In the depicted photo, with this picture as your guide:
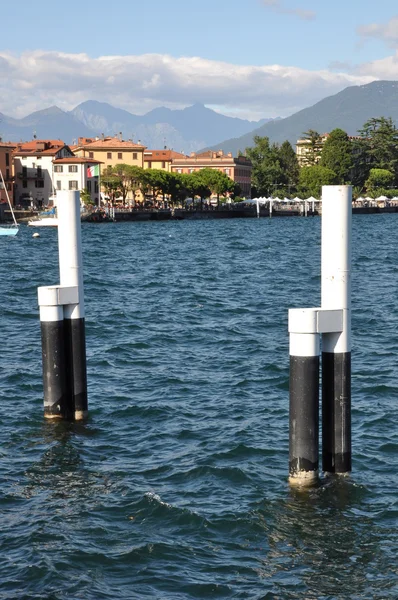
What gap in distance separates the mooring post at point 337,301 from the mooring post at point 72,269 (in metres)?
4.66

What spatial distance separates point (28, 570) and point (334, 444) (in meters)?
4.45

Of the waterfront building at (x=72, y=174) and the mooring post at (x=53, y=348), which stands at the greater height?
the waterfront building at (x=72, y=174)

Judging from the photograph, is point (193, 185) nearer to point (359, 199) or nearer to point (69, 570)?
point (359, 199)

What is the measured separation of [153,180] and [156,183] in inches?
40.3

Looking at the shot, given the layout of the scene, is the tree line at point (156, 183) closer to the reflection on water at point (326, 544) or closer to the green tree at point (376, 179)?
the green tree at point (376, 179)

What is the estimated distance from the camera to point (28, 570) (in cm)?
1189

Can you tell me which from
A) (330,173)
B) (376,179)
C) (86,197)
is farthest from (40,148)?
(376,179)

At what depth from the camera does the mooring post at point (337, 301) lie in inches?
512

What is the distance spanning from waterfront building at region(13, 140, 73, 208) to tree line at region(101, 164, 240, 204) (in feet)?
26.3

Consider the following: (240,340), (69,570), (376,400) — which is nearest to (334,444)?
(69,570)

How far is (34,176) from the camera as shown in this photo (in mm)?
148000

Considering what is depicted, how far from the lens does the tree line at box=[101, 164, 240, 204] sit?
149750 millimetres

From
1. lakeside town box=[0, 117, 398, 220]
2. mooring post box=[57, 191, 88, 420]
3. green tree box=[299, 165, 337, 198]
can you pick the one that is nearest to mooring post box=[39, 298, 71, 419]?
mooring post box=[57, 191, 88, 420]

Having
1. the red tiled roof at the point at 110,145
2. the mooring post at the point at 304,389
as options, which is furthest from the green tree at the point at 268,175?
the mooring post at the point at 304,389
